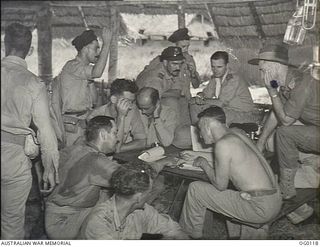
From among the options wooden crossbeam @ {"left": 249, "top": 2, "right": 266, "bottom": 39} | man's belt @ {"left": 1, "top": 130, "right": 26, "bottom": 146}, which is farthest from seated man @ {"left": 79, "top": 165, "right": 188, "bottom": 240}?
wooden crossbeam @ {"left": 249, "top": 2, "right": 266, "bottom": 39}

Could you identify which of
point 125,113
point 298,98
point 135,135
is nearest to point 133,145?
point 135,135

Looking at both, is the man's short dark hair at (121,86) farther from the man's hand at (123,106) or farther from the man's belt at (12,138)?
the man's belt at (12,138)

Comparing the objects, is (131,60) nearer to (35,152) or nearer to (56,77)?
(56,77)

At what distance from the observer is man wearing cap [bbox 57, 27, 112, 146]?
9.30ft

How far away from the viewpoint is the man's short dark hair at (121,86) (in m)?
2.89

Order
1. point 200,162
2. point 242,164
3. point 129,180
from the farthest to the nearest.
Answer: point 200,162
point 242,164
point 129,180

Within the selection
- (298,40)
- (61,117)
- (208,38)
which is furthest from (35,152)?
(298,40)

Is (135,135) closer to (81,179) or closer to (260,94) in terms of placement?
(81,179)

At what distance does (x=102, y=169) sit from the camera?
2.70m

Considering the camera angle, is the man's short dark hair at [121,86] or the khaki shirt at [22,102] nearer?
the khaki shirt at [22,102]

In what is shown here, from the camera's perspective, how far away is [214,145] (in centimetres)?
274

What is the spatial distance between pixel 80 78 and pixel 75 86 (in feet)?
0.18

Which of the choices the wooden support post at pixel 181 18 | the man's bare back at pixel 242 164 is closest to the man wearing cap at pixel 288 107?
the man's bare back at pixel 242 164

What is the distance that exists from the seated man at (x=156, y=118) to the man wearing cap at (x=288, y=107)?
53 centimetres
